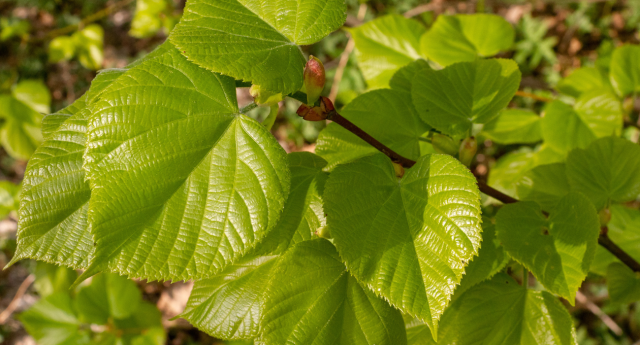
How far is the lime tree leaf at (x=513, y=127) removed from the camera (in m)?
1.52

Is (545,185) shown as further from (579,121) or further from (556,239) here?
(579,121)

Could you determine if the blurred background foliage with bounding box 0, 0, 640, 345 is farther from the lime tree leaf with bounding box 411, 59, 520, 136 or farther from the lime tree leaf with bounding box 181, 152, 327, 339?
the lime tree leaf with bounding box 181, 152, 327, 339

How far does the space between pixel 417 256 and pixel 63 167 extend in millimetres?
676

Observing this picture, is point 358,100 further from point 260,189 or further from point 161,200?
point 161,200

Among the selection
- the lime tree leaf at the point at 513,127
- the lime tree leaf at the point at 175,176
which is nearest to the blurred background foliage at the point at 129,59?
the lime tree leaf at the point at 513,127

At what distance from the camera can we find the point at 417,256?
714 millimetres

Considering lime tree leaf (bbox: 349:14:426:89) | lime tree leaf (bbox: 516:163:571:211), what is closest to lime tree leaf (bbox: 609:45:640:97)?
lime tree leaf (bbox: 516:163:571:211)

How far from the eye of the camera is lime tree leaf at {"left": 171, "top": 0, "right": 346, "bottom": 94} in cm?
66

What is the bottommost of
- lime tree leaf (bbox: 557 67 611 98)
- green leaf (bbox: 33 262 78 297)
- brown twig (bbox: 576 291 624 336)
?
brown twig (bbox: 576 291 624 336)

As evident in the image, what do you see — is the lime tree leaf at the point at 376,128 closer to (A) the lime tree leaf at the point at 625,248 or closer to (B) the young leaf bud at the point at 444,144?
(B) the young leaf bud at the point at 444,144

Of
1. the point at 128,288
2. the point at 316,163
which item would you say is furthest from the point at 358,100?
the point at 128,288

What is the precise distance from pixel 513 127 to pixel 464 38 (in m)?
0.38

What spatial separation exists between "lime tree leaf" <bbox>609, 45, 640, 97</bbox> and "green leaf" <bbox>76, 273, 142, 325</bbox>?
246cm

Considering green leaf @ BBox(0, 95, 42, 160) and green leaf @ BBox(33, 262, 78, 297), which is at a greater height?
green leaf @ BBox(0, 95, 42, 160)
